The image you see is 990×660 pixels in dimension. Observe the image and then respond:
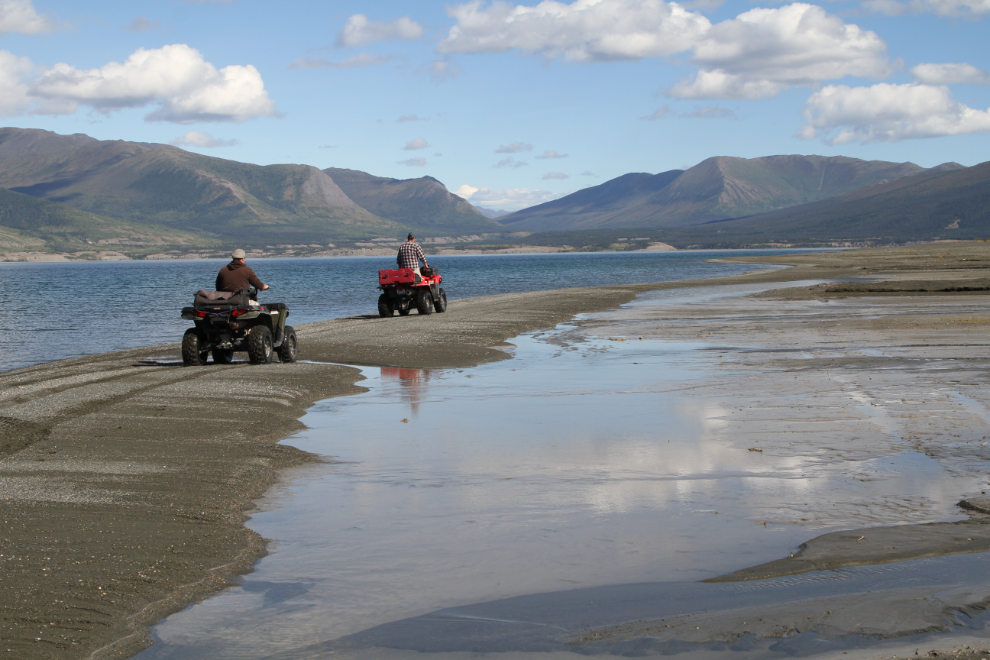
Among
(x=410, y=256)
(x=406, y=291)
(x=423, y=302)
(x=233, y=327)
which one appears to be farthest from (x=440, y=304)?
(x=233, y=327)

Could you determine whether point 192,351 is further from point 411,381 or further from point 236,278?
point 411,381

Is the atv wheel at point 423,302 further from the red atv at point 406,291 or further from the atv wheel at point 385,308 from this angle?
the atv wheel at point 385,308

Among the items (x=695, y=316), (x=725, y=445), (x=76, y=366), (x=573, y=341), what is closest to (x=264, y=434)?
(x=725, y=445)

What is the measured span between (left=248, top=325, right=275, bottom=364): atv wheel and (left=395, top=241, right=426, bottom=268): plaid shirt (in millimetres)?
11722

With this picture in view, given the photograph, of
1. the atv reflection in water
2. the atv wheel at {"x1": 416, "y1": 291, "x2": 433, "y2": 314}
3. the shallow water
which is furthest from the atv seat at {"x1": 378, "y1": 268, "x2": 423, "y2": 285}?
the shallow water

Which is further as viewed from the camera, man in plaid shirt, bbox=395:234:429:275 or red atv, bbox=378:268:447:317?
red atv, bbox=378:268:447:317

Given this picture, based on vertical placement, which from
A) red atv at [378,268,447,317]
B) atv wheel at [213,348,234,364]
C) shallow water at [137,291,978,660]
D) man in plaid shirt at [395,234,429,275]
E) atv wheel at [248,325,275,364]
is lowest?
shallow water at [137,291,978,660]

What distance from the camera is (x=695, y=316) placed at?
29203 mm

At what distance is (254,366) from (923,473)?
474 inches

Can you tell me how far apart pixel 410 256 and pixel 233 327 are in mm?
12580

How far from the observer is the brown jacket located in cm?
1717

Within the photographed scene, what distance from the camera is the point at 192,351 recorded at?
17.4 meters

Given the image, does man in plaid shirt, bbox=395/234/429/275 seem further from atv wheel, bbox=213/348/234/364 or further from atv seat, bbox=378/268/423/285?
atv wheel, bbox=213/348/234/364

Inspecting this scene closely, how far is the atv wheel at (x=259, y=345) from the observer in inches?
675
